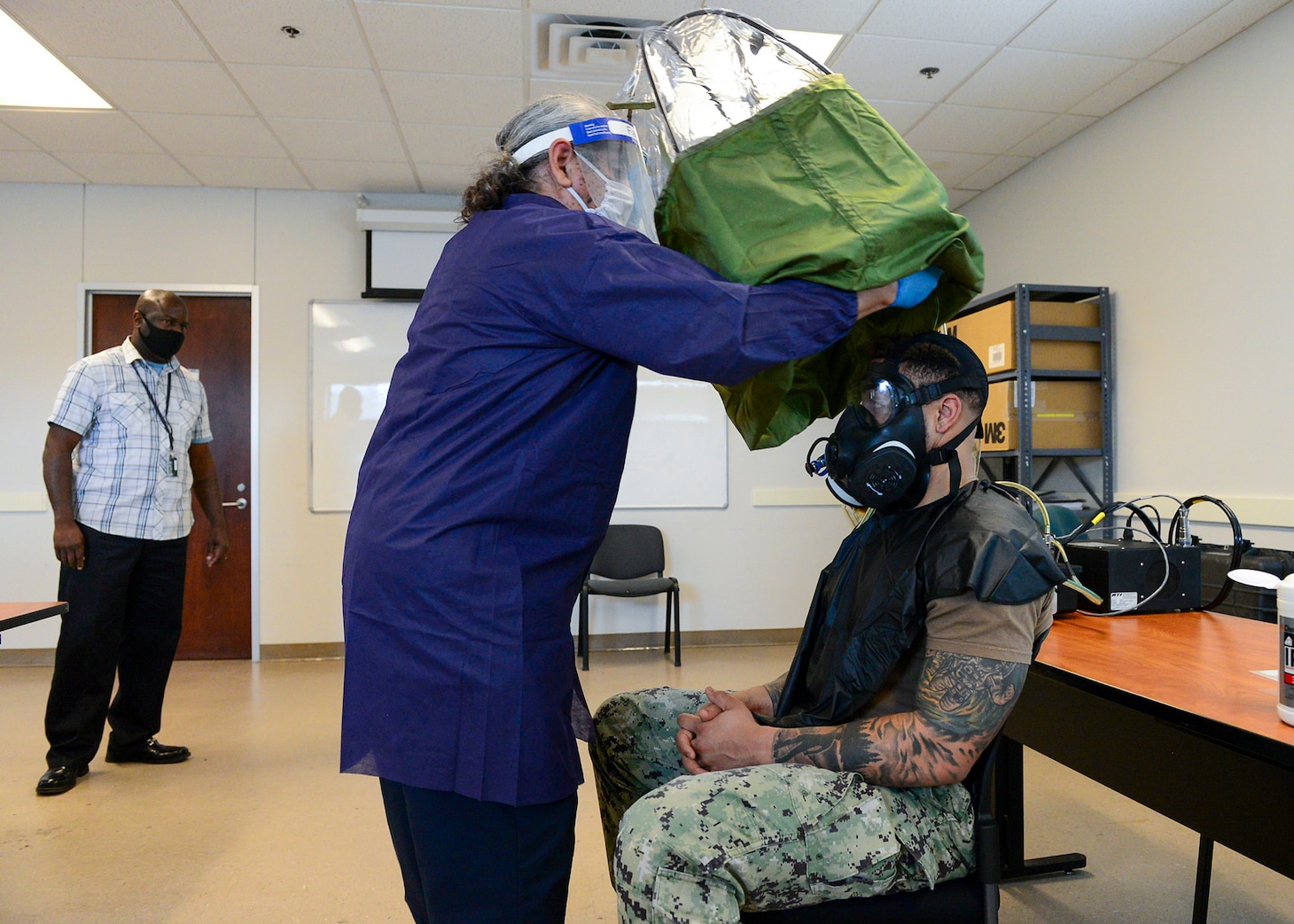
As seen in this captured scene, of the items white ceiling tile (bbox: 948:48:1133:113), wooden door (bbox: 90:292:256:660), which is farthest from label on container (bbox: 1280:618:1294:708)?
wooden door (bbox: 90:292:256:660)

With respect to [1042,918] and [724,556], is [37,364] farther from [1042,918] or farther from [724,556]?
[1042,918]

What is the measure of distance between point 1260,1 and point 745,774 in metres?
3.63

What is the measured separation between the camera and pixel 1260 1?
3.11 m

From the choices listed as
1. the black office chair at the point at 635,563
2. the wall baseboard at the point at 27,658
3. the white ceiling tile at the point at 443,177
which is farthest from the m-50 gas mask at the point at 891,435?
the wall baseboard at the point at 27,658

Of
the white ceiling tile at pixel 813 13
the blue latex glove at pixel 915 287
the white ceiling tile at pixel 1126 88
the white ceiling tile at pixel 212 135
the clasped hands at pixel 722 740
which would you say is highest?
the white ceiling tile at pixel 813 13

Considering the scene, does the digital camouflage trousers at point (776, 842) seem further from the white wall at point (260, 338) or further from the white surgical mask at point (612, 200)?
the white wall at point (260, 338)

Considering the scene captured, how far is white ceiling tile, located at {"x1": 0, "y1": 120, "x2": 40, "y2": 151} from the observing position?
4234 millimetres

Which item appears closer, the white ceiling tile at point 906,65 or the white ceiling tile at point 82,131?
the white ceiling tile at point 906,65

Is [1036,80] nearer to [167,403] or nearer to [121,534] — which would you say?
[167,403]

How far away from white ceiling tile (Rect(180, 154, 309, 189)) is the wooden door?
2.23 feet

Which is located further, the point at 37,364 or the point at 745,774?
the point at 37,364

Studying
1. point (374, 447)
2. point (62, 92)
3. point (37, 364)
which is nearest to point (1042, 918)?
point (374, 447)

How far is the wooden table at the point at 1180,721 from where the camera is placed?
1.23m

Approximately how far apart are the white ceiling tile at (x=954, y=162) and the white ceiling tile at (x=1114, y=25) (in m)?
1.14
